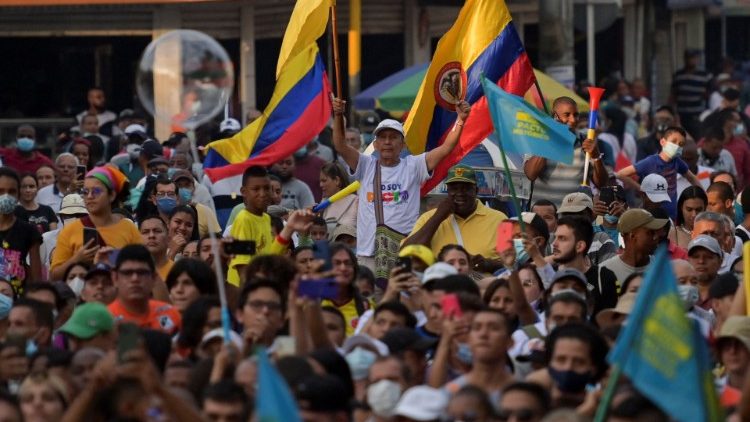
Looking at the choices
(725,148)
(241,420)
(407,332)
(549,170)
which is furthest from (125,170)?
(241,420)

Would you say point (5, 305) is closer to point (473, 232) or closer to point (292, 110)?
point (473, 232)

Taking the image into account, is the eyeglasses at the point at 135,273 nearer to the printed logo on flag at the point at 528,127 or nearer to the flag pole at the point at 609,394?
the printed logo on flag at the point at 528,127

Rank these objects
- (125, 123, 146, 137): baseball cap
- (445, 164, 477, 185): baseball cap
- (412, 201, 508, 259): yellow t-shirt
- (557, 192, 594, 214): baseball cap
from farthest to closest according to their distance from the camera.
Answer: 1. (125, 123, 146, 137): baseball cap
2. (557, 192, 594, 214): baseball cap
3. (445, 164, 477, 185): baseball cap
4. (412, 201, 508, 259): yellow t-shirt

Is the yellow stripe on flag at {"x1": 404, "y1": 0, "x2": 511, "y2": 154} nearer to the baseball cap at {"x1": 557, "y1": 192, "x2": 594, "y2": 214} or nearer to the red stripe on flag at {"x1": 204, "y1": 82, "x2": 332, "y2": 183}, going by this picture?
the red stripe on flag at {"x1": 204, "y1": 82, "x2": 332, "y2": 183}

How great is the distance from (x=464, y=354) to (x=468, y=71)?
5423mm

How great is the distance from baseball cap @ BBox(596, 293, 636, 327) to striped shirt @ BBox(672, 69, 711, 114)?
18.8 metres

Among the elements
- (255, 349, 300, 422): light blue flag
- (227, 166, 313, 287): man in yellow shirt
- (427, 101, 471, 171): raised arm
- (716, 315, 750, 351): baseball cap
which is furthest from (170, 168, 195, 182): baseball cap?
(255, 349, 300, 422): light blue flag

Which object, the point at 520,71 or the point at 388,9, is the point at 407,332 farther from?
the point at 388,9

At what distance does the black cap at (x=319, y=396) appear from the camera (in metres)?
8.79

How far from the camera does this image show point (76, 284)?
41.7ft

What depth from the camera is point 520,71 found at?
599 inches

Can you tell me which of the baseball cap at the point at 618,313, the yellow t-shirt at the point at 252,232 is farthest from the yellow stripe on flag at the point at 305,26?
the baseball cap at the point at 618,313

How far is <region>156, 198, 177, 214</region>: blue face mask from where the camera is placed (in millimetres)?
15320

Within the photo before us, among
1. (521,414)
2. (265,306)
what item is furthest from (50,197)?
(521,414)
